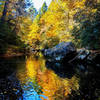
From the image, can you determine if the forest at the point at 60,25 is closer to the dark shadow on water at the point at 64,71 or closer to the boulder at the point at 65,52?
the boulder at the point at 65,52

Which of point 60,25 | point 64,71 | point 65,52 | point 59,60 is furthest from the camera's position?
point 60,25

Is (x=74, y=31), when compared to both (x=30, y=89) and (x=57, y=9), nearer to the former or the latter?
(x=57, y=9)

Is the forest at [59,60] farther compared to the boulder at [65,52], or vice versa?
the boulder at [65,52]

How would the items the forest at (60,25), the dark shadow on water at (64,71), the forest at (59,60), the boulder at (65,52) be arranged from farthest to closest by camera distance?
the boulder at (65,52)
the forest at (60,25)
the dark shadow on water at (64,71)
the forest at (59,60)

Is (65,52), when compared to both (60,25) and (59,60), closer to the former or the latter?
(59,60)

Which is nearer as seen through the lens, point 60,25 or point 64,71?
point 64,71

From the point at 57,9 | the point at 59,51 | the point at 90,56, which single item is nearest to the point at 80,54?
the point at 90,56

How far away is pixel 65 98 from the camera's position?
3.25 m

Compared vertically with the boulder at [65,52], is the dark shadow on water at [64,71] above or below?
below

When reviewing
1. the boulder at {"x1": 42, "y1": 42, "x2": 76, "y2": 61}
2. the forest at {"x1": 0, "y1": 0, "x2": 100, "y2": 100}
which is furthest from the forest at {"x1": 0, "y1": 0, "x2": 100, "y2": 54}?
the boulder at {"x1": 42, "y1": 42, "x2": 76, "y2": 61}

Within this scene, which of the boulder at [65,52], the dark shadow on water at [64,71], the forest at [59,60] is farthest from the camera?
the boulder at [65,52]

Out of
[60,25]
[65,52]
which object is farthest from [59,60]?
[60,25]

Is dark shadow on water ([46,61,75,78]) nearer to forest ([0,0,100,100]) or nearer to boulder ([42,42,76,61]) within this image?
forest ([0,0,100,100])

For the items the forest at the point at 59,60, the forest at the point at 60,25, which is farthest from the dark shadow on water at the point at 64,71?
the forest at the point at 60,25
